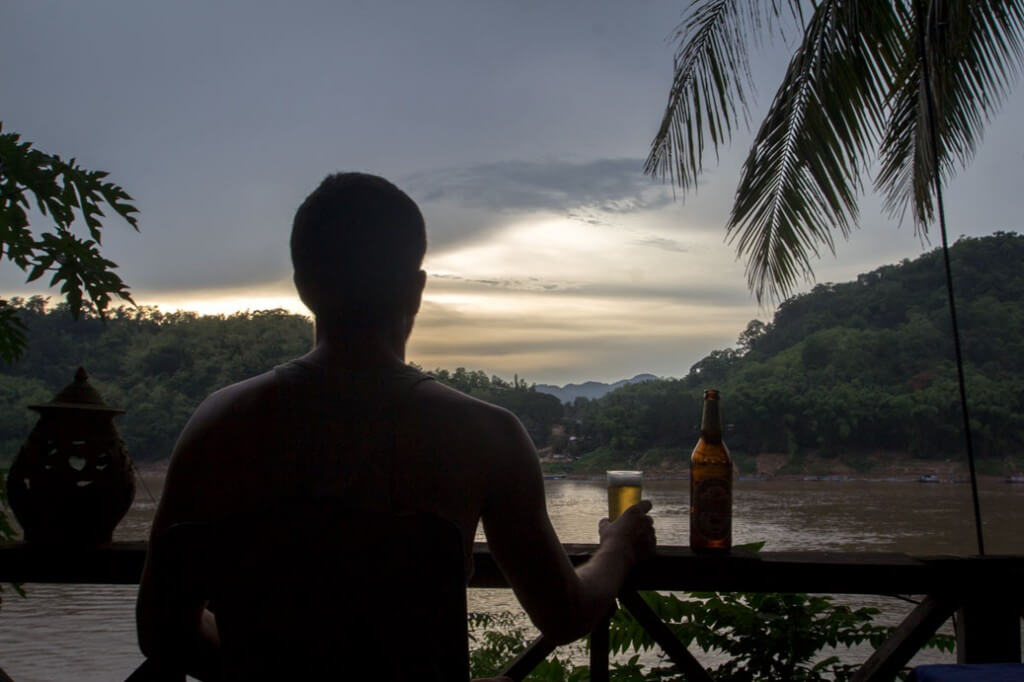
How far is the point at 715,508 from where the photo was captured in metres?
1.48

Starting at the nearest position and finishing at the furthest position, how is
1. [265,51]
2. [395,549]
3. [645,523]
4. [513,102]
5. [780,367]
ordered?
[395,549] → [645,523] → [265,51] → [513,102] → [780,367]

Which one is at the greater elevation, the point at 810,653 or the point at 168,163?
the point at 168,163

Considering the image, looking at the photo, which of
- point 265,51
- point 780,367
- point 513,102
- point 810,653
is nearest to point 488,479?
point 810,653

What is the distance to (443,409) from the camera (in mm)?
834

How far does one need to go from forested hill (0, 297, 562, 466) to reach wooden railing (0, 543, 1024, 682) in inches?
118

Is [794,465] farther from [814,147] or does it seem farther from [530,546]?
[530,546]

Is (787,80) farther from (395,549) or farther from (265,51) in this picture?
(395,549)

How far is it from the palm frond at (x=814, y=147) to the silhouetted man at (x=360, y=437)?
368 centimetres

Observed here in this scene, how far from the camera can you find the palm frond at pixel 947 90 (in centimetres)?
349

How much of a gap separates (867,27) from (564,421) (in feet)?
13.0

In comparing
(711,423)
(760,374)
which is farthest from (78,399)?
(760,374)

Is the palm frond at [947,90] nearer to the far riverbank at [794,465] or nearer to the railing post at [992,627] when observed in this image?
the far riverbank at [794,465]

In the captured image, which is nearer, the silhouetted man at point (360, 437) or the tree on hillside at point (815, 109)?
the silhouetted man at point (360, 437)

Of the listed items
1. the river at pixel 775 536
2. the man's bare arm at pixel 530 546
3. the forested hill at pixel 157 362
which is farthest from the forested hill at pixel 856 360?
the man's bare arm at pixel 530 546
